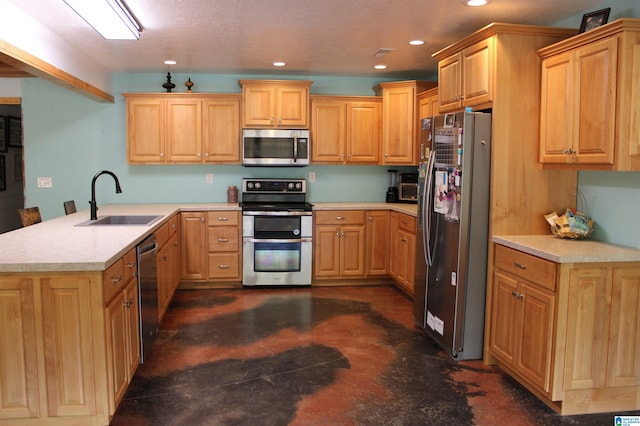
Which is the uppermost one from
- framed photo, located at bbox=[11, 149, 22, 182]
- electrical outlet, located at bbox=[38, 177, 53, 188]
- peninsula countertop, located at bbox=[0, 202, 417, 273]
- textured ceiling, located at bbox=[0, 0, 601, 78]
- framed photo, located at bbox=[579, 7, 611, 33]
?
textured ceiling, located at bbox=[0, 0, 601, 78]

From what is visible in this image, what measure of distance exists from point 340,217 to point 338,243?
0.95ft

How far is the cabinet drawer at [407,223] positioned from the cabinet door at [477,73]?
5.06 feet

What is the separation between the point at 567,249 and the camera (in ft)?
9.61

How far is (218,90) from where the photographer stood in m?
5.94

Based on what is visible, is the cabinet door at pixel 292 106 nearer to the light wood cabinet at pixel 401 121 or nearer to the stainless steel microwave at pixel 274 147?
the stainless steel microwave at pixel 274 147

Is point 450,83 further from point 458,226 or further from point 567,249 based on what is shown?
point 567,249

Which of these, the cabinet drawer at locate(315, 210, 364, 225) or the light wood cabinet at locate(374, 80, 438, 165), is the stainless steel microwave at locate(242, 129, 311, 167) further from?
the light wood cabinet at locate(374, 80, 438, 165)

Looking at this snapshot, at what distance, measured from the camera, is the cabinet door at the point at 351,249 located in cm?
566

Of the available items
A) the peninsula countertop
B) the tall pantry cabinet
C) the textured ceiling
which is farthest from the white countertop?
the peninsula countertop

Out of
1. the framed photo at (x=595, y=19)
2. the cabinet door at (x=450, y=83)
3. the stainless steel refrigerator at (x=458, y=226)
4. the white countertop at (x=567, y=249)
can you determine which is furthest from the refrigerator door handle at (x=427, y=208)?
the framed photo at (x=595, y=19)

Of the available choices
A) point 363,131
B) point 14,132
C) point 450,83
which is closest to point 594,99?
point 450,83

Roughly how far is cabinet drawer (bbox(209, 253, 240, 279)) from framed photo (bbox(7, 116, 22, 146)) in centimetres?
361

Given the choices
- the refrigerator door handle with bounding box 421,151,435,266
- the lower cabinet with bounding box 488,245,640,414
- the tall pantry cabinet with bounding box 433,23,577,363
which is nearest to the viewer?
the lower cabinet with bounding box 488,245,640,414

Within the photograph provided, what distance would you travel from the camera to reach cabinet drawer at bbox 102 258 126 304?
2485 millimetres
